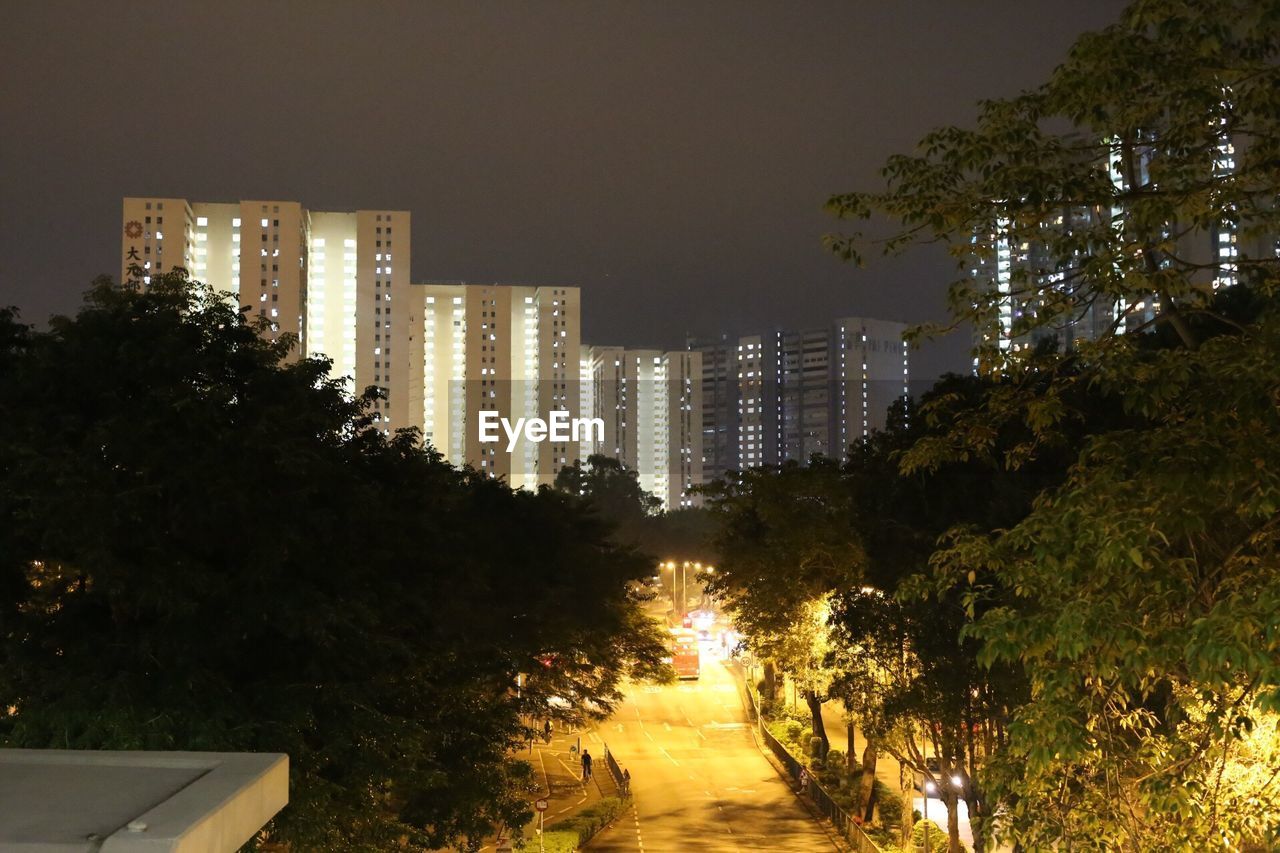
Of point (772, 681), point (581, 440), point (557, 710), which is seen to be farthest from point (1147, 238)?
point (581, 440)

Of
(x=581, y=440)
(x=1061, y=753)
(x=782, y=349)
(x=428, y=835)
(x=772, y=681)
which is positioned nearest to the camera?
(x=1061, y=753)

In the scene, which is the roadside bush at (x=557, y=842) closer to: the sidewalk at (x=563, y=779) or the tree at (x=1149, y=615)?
the sidewalk at (x=563, y=779)

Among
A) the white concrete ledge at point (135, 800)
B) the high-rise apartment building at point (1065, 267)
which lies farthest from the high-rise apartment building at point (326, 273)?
the high-rise apartment building at point (1065, 267)

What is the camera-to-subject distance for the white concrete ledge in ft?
17.6

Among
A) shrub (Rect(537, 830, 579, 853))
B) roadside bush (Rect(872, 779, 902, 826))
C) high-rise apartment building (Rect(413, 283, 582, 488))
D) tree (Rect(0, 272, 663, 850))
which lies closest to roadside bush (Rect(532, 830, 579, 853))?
shrub (Rect(537, 830, 579, 853))

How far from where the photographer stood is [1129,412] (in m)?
6.55

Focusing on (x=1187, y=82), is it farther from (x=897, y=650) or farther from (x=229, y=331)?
(x=897, y=650)

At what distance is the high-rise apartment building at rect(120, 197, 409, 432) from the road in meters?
51.3

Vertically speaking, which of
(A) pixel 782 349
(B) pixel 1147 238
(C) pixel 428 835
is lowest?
(C) pixel 428 835

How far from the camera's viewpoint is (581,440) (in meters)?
117

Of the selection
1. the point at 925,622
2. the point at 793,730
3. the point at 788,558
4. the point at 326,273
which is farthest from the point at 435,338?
the point at 925,622

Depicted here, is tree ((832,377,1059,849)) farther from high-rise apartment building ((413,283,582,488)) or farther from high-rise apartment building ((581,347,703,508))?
high-rise apartment building ((581,347,703,508))

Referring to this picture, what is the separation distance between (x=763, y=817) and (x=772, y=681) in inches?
566

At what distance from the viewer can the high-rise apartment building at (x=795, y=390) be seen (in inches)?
4803
